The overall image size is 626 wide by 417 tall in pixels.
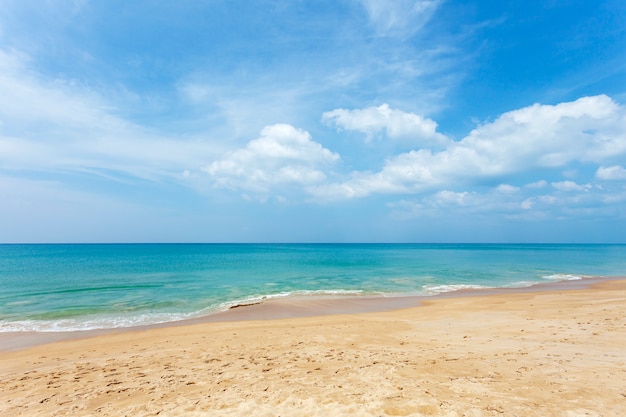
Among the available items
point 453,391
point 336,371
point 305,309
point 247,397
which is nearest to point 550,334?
point 453,391

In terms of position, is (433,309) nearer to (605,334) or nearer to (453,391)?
(605,334)

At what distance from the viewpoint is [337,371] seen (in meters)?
8.02

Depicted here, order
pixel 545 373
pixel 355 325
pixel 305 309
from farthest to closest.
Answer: pixel 305 309, pixel 355 325, pixel 545 373

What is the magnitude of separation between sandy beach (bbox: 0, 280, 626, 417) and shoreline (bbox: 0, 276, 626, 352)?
51.9 inches

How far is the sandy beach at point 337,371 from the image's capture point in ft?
20.4

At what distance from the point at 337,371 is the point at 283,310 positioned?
11545 mm

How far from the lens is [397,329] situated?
13055 millimetres

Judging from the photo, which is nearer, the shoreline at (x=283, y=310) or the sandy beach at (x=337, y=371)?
the sandy beach at (x=337, y=371)

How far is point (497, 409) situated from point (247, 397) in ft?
16.5

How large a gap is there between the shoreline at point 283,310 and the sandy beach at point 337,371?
1319 mm

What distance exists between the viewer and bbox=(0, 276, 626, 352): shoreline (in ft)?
45.9

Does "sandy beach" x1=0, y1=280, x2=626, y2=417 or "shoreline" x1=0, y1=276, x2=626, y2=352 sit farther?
"shoreline" x1=0, y1=276, x2=626, y2=352

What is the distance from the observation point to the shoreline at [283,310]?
45.9ft

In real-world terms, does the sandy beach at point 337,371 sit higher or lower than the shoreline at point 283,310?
higher
